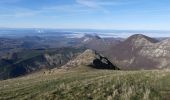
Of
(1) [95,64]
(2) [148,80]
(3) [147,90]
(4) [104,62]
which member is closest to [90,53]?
(4) [104,62]

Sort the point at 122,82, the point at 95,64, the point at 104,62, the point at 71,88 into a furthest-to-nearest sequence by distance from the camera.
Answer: the point at 104,62, the point at 95,64, the point at 122,82, the point at 71,88

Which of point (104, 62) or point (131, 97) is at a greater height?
point (131, 97)

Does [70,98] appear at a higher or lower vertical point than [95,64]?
higher

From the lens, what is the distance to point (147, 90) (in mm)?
26047

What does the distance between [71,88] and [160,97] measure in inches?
313

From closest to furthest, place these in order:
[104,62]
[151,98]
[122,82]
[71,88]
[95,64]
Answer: [151,98] → [71,88] → [122,82] → [95,64] → [104,62]

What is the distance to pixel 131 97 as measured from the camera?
24234mm

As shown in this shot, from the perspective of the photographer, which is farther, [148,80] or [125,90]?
[148,80]

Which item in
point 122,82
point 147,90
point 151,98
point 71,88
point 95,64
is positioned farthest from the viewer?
point 95,64

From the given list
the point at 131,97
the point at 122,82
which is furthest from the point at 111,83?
the point at 131,97

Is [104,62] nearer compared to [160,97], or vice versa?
[160,97]

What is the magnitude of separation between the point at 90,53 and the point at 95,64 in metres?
11.4

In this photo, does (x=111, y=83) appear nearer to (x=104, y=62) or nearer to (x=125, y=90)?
(x=125, y=90)

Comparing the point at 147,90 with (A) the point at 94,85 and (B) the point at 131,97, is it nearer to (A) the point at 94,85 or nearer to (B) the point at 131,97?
(B) the point at 131,97
